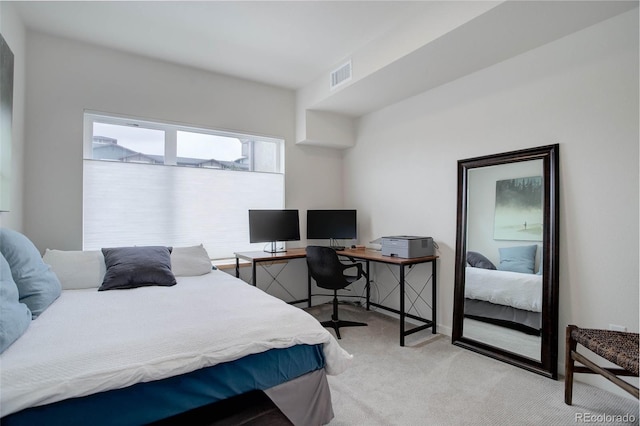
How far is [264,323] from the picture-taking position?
169 centimetres

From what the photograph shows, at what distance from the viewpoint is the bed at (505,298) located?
2508mm

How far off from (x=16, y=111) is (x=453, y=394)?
3.86 m

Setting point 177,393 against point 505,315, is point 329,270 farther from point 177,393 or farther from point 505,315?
point 177,393

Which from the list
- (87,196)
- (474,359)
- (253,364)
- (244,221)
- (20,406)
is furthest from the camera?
(244,221)

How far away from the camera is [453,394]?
2.12 metres

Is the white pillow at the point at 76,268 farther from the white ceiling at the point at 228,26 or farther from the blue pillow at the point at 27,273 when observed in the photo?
the white ceiling at the point at 228,26

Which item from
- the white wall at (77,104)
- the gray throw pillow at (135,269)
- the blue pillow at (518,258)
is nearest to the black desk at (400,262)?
the blue pillow at (518,258)

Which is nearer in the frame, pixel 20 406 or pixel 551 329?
pixel 20 406

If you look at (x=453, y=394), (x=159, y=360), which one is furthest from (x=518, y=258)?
(x=159, y=360)

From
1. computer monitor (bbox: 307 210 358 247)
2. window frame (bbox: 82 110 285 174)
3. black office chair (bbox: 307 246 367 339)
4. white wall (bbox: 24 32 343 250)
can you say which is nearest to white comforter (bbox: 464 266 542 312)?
black office chair (bbox: 307 246 367 339)

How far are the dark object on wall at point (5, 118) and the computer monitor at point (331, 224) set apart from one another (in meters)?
2.75

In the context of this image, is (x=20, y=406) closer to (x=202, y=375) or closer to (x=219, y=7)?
(x=202, y=375)

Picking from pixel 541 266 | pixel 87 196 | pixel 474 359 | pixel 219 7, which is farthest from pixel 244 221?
pixel 541 266

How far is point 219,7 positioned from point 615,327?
11.8 ft
